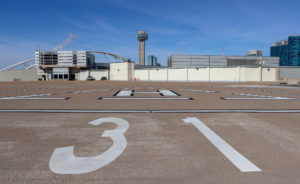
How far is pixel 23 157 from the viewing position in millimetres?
3141

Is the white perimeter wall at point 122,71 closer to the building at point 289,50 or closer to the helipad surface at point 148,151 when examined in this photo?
the helipad surface at point 148,151

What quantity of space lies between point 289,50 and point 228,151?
173 metres

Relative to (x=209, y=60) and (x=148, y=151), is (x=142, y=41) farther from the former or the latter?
(x=148, y=151)

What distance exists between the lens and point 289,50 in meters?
141

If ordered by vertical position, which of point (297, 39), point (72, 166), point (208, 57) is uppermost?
point (297, 39)

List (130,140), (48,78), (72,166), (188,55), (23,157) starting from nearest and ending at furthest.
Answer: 1. (72,166)
2. (23,157)
3. (130,140)
4. (48,78)
5. (188,55)

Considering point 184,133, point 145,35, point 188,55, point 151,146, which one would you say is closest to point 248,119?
point 184,133

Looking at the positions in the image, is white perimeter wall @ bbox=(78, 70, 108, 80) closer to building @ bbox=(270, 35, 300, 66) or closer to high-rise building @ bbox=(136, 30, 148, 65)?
high-rise building @ bbox=(136, 30, 148, 65)

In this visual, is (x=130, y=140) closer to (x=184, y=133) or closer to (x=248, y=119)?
(x=184, y=133)

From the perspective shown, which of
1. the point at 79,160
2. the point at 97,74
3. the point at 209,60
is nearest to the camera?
the point at 79,160

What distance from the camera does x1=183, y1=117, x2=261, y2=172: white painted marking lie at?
111 inches

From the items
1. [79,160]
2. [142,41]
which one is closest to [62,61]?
[142,41]

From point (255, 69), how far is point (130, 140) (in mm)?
52238

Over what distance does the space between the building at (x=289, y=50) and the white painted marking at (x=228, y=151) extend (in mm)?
168776
